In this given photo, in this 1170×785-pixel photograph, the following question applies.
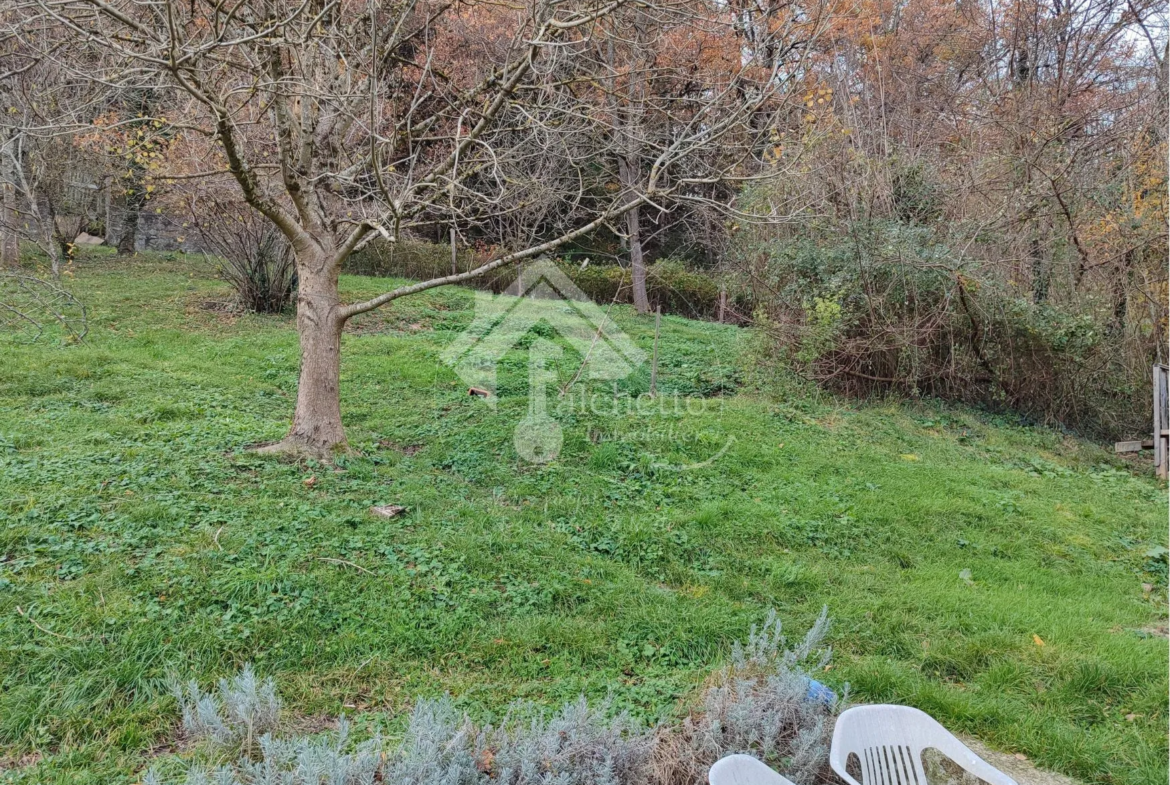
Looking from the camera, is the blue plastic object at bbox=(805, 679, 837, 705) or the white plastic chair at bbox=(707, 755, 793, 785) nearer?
the white plastic chair at bbox=(707, 755, 793, 785)

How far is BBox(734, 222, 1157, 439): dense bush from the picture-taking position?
25.6 feet

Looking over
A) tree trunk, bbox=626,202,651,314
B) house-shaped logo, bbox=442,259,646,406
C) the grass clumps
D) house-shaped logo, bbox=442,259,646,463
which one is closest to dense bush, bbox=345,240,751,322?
tree trunk, bbox=626,202,651,314

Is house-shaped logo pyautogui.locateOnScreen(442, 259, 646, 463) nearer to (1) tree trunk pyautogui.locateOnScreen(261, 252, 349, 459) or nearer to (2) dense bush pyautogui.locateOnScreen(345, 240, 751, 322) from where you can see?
(2) dense bush pyautogui.locateOnScreen(345, 240, 751, 322)

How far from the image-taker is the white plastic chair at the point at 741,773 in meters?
1.62

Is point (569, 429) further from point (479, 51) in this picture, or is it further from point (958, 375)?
point (958, 375)

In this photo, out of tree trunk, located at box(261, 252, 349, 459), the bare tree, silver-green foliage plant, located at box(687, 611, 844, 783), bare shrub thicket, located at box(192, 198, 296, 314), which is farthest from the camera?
bare shrub thicket, located at box(192, 198, 296, 314)

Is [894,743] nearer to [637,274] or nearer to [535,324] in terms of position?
[535,324]

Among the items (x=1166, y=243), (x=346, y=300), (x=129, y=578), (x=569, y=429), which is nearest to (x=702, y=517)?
(x=569, y=429)

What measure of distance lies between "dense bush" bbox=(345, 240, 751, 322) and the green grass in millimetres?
8219

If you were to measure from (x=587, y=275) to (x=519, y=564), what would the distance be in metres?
12.4

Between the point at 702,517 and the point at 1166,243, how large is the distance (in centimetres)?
708

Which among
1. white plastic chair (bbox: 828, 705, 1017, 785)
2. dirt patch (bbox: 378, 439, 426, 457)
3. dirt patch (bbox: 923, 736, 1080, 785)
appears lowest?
dirt patch (bbox: 923, 736, 1080, 785)

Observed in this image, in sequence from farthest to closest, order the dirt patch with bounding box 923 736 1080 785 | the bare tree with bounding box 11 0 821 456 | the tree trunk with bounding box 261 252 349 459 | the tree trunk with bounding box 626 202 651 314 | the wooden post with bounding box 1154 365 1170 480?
the tree trunk with bounding box 626 202 651 314 → the wooden post with bounding box 1154 365 1170 480 → the tree trunk with bounding box 261 252 349 459 → the bare tree with bounding box 11 0 821 456 → the dirt patch with bounding box 923 736 1080 785

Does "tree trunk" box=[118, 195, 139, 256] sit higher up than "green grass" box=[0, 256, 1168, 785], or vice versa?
"tree trunk" box=[118, 195, 139, 256]
